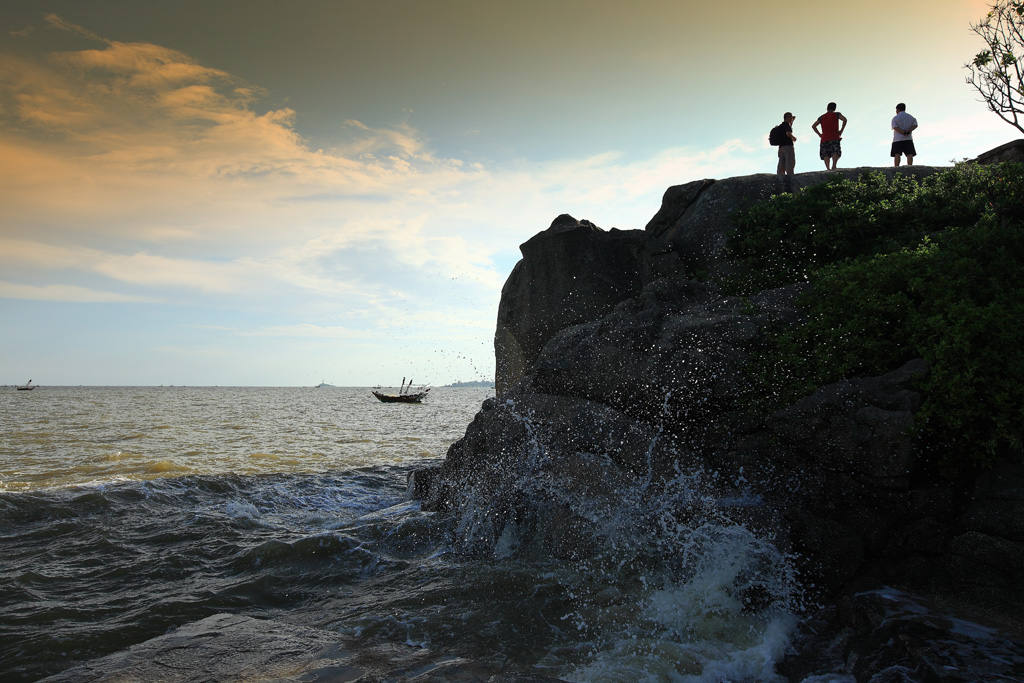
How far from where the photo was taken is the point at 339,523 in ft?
33.3

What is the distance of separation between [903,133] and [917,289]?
32.4 ft

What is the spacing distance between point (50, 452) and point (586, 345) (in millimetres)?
19888

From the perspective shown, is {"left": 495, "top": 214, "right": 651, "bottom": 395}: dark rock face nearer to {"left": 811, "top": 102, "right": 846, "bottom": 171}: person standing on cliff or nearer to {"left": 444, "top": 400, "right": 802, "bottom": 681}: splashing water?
{"left": 444, "top": 400, "right": 802, "bottom": 681}: splashing water

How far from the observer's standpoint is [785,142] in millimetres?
14867

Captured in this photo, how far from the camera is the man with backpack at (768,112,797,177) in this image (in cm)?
1470

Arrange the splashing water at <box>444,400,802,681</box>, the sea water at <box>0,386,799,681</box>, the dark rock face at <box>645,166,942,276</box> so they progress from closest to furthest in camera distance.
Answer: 1. the splashing water at <box>444,400,802,681</box>
2. the sea water at <box>0,386,799,681</box>
3. the dark rock face at <box>645,166,942,276</box>

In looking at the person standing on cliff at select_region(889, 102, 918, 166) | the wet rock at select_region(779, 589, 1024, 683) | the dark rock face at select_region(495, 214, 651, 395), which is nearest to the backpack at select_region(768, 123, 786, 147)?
the person standing on cliff at select_region(889, 102, 918, 166)

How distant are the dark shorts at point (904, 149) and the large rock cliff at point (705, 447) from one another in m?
6.46

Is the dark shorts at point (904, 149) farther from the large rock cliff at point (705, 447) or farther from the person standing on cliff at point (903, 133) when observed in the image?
the large rock cliff at point (705, 447)

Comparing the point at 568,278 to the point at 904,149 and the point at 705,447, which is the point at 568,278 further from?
the point at 904,149

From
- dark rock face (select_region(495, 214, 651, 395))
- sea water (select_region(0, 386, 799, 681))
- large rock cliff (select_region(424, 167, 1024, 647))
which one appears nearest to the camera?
sea water (select_region(0, 386, 799, 681))

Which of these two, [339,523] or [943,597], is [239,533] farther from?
[943,597]

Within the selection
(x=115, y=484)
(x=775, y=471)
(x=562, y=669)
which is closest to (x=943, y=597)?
(x=775, y=471)

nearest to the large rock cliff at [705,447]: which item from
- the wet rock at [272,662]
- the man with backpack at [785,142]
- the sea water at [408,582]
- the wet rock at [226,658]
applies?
the sea water at [408,582]
